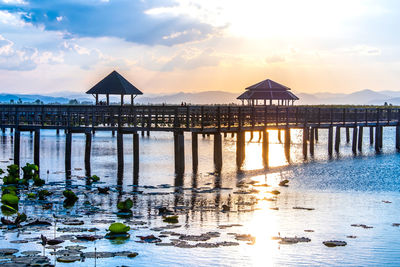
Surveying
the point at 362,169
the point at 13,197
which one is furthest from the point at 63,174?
the point at 362,169

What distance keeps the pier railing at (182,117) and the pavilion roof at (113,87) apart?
17.8 m

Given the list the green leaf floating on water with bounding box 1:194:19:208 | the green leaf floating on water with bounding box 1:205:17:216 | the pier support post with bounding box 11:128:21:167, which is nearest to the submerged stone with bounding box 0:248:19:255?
the green leaf floating on water with bounding box 1:205:17:216

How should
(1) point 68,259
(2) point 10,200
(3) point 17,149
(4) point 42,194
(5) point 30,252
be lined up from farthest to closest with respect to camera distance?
1. (3) point 17,149
2. (4) point 42,194
3. (2) point 10,200
4. (5) point 30,252
5. (1) point 68,259

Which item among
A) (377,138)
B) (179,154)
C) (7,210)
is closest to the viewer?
(7,210)

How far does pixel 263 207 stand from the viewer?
84.4 feet

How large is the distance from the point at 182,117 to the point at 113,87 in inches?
1249

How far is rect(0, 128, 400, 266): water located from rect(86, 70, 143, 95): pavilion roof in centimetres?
1969

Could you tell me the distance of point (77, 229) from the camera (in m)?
20.6

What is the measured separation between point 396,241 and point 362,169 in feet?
76.4

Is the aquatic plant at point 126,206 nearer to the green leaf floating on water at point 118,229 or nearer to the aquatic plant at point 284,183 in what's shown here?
the green leaf floating on water at point 118,229

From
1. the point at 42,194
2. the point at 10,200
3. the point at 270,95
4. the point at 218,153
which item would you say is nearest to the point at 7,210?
the point at 10,200

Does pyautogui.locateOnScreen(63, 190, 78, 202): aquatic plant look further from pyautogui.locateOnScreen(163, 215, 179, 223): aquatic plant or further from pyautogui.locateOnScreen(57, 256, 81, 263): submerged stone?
pyautogui.locateOnScreen(57, 256, 81, 263): submerged stone

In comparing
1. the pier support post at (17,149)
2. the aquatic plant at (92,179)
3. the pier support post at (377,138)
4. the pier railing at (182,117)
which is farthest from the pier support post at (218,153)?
the pier support post at (377,138)

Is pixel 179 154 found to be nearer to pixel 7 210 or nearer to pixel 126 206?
pixel 126 206
